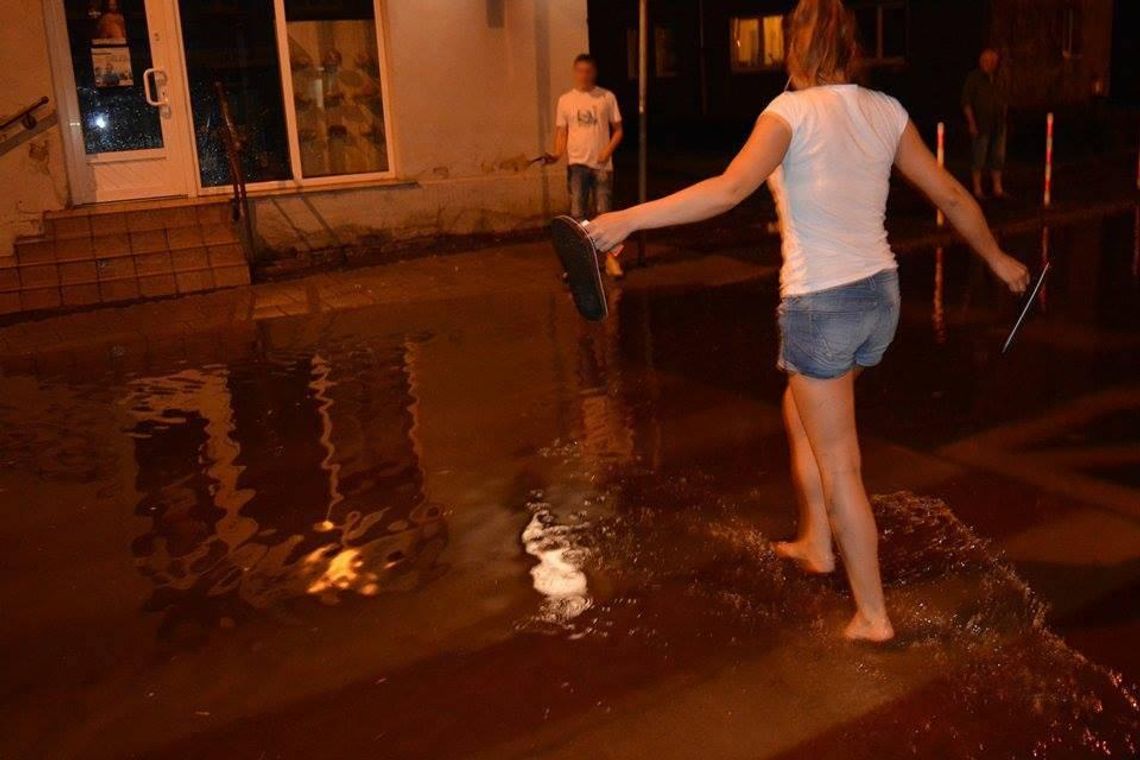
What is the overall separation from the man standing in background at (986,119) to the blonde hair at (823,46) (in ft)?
38.4

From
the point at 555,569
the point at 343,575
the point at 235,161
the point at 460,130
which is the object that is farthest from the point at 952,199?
the point at 460,130

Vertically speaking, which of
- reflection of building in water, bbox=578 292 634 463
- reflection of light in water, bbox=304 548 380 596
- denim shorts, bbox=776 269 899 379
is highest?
denim shorts, bbox=776 269 899 379

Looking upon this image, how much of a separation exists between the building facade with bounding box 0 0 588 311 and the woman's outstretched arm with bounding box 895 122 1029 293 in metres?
8.41

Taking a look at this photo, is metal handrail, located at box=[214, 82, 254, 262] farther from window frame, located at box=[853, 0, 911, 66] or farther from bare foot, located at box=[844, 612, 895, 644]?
window frame, located at box=[853, 0, 911, 66]

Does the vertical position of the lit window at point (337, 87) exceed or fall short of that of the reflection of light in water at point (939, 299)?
it exceeds it

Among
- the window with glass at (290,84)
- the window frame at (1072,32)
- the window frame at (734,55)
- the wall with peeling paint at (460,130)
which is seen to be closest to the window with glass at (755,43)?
the window frame at (734,55)

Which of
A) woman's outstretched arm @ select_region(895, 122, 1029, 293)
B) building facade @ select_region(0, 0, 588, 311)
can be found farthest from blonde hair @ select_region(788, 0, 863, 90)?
building facade @ select_region(0, 0, 588, 311)

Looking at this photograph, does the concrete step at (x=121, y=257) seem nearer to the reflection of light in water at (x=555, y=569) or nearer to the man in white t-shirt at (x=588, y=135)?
the man in white t-shirt at (x=588, y=135)

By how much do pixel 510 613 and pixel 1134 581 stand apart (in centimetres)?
228

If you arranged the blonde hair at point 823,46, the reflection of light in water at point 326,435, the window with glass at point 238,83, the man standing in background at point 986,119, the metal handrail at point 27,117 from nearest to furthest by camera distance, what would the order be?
the blonde hair at point 823,46 → the reflection of light in water at point 326,435 → the metal handrail at point 27,117 → the window with glass at point 238,83 → the man standing in background at point 986,119

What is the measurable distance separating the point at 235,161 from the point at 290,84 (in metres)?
1.70

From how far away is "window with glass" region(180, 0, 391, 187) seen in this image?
465 inches

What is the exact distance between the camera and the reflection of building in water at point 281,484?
15.8ft

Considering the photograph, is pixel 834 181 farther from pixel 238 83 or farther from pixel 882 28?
pixel 882 28
